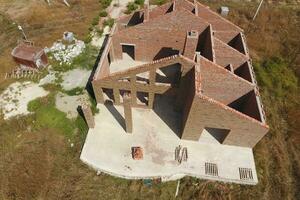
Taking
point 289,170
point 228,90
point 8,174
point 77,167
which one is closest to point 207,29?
point 228,90

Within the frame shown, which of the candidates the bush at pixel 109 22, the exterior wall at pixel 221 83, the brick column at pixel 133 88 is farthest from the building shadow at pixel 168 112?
the bush at pixel 109 22

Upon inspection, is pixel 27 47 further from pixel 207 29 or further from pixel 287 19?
pixel 287 19

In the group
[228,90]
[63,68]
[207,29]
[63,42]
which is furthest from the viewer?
[63,42]

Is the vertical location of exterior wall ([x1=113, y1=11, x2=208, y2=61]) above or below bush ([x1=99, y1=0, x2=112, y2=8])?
above

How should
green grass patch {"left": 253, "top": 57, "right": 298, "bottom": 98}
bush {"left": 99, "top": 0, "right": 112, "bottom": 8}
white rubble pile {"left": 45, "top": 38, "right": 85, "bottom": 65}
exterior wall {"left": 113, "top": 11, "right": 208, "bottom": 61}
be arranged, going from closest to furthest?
1. exterior wall {"left": 113, "top": 11, "right": 208, "bottom": 61}
2. green grass patch {"left": 253, "top": 57, "right": 298, "bottom": 98}
3. white rubble pile {"left": 45, "top": 38, "right": 85, "bottom": 65}
4. bush {"left": 99, "top": 0, "right": 112, "bottom": 8}

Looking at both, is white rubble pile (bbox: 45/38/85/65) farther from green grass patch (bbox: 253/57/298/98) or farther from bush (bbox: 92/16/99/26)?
green grass patch (bbox: 253/57/298/98)

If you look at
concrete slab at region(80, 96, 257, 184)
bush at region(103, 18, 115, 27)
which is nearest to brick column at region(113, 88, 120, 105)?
concrete slab at region(80, 96, 257, 184)
